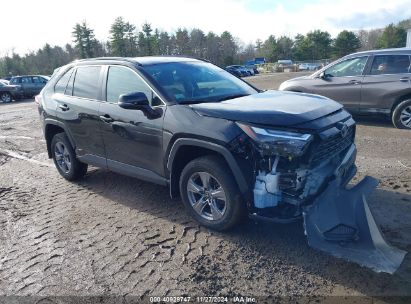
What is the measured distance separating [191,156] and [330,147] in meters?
1.47

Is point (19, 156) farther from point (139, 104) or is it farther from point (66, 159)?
point (139, 104)

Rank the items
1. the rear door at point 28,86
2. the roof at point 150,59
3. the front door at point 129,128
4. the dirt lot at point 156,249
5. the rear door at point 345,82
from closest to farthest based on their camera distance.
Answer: the dirt lot at point 156,249 < the front door at point 129,128 < the roof at point 150,59 < the rear door at point 345,82 < the rear door at point 28,86

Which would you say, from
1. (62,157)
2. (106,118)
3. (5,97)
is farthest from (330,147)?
(5,97)

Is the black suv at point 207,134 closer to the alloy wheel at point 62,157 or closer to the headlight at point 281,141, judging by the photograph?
the headlight at point 281,141

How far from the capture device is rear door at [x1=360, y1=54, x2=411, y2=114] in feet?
25.9

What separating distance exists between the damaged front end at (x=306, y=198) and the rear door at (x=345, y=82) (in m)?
5.67

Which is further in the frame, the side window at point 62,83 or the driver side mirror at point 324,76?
the driver side mirror at point 324,76

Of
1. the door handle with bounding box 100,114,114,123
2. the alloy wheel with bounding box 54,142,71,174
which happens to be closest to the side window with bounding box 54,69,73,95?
the alloy wheel with bounding box 54,142,71,174

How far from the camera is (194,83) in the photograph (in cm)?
447

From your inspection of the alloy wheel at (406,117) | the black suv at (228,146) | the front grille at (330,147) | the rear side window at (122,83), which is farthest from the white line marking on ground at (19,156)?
the alloy wheel at (406,117)

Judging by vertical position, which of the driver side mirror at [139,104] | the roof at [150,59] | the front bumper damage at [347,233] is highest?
the roof at [150,59]

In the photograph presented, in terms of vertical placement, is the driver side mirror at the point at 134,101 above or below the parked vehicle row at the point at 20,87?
above

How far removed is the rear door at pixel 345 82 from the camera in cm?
851

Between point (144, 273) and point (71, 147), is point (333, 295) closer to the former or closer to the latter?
point (144, 273)
